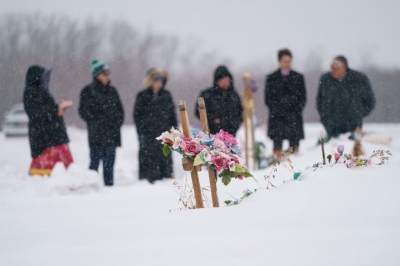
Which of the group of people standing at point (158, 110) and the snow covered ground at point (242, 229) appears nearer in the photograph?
the snow covered ground at point (242, 229)

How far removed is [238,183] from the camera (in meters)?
6.39

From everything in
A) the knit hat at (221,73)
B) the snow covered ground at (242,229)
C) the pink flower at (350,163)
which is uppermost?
the knit hat at (221,73)

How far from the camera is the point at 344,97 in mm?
8977

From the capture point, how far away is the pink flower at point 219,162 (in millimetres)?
4547

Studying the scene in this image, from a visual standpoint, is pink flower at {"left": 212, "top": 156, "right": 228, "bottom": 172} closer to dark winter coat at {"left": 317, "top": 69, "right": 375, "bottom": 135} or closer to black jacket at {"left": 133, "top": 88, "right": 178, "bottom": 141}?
black jacket at {"left": 133, "top": 88, "right": 178, "bottom": 141}

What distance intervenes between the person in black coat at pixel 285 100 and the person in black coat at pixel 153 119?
4.75 feet

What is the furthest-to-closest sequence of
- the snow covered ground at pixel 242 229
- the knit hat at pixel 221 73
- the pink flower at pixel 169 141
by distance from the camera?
the knit hat at pixel 221 73 → the pink flower at pixel 169 141 → the snow covered ground at pixel 242 229

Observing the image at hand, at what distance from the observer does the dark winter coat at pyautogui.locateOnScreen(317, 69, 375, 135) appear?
353 inches

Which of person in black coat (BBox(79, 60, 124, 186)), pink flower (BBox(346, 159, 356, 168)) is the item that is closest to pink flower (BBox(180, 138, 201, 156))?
pink flower (BBox(346, 159, 356, 168))

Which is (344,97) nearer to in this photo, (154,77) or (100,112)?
(154,77)

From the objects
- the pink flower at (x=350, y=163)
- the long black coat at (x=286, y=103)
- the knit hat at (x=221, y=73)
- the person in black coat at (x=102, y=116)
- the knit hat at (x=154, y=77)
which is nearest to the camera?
the pink flower at (x=350, y=163)

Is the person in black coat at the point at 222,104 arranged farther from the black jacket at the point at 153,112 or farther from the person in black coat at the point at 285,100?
the person in black coat at the point at 285,100

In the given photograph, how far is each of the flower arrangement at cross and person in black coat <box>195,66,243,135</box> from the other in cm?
389

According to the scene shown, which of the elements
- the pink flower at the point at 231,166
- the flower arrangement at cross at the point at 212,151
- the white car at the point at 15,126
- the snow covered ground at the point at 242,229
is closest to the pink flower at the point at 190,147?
the flower arrangement at cross at the point at 212,151
